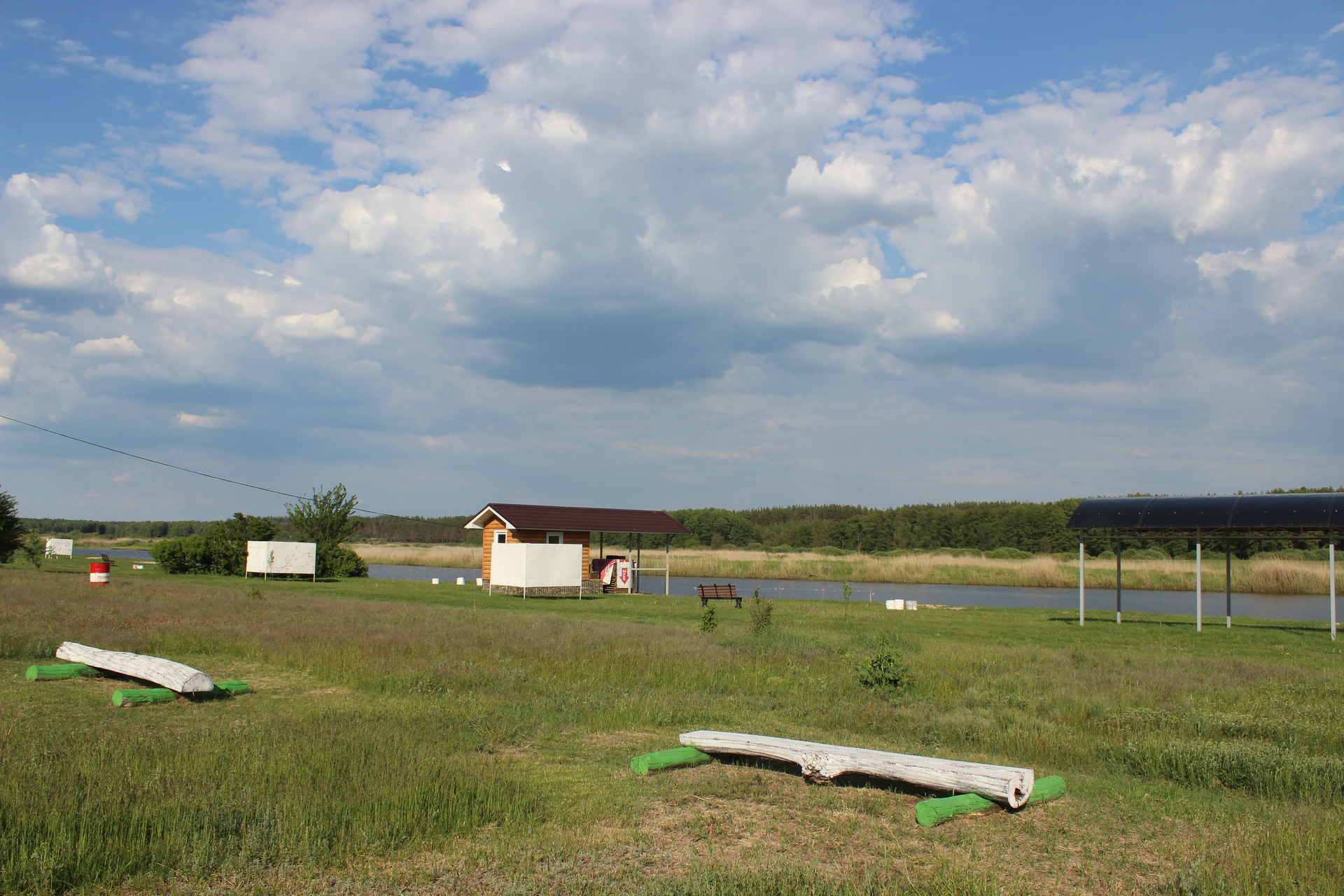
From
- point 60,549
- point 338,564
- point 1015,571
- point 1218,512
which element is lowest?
point 1015,571

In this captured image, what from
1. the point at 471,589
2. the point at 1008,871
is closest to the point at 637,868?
the point at 1008,871

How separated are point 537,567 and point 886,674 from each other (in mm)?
20393

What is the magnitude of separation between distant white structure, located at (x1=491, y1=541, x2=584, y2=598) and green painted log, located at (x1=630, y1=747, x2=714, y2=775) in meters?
22.5

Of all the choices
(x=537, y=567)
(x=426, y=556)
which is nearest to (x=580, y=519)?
(x=537, y=567)

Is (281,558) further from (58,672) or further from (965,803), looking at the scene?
(965,803)

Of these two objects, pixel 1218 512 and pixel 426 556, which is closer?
pixel 1218 512

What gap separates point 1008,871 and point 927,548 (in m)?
91.5

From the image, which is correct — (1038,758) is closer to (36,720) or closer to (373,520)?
(36,720)

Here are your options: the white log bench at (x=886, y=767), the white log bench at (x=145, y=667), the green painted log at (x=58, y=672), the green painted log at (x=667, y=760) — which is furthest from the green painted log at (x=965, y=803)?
the green painted log at (x=58, y=672)

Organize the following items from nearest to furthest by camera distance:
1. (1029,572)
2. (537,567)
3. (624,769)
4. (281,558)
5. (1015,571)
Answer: (624,769)
(537,567)
(281,558)
(1029,572)
(1015,571)

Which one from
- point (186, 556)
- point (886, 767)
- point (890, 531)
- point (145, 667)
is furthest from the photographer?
point (890, 531)

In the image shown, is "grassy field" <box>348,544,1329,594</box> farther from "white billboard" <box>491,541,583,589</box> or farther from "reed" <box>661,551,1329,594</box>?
"white billboard" <box>491,541,583,589</box>

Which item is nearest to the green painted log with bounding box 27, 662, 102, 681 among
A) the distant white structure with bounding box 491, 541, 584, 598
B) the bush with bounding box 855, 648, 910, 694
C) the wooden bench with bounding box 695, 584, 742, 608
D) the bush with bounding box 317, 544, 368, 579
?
the bush with bounding box 855, 648, 910, 694

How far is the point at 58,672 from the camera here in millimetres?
11117
